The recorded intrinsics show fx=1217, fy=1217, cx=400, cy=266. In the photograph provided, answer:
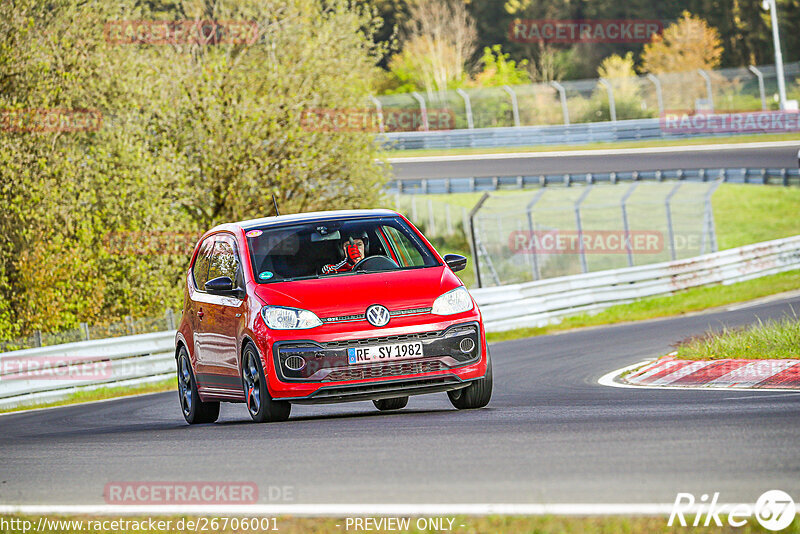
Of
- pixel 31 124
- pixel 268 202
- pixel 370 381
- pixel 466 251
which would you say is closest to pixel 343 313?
pixel 370 381

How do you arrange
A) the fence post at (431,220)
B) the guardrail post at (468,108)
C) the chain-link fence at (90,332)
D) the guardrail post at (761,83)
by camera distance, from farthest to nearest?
the guardrail post at (468,108), the guardrail post at (761,83), the fence post at (431,220), the chain-link fence at (90,332)

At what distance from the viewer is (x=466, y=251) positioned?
38.1m

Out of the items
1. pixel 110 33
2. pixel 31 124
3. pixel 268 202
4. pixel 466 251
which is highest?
pixel 110 33

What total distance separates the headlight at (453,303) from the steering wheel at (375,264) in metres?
0.66

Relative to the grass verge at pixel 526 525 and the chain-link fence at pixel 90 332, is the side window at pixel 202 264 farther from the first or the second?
the chain-link fence at pixel 90 332

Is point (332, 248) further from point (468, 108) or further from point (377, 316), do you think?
point (468, 108)

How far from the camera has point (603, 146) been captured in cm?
5272

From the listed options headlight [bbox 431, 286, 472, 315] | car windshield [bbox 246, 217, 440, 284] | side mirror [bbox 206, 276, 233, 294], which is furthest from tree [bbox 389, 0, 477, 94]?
headlight [bbox 431, 286, 472, 315]

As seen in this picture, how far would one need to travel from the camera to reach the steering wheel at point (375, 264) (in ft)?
31.9

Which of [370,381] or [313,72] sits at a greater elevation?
[313,72]

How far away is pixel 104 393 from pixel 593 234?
24.4 meters

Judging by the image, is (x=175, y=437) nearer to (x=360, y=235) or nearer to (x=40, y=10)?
(x=360, y=235)

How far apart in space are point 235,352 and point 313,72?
19368 millimetres

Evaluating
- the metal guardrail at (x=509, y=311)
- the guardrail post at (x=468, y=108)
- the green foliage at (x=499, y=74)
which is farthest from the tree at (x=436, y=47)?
the metal guardrail at (x=509, y=311)
